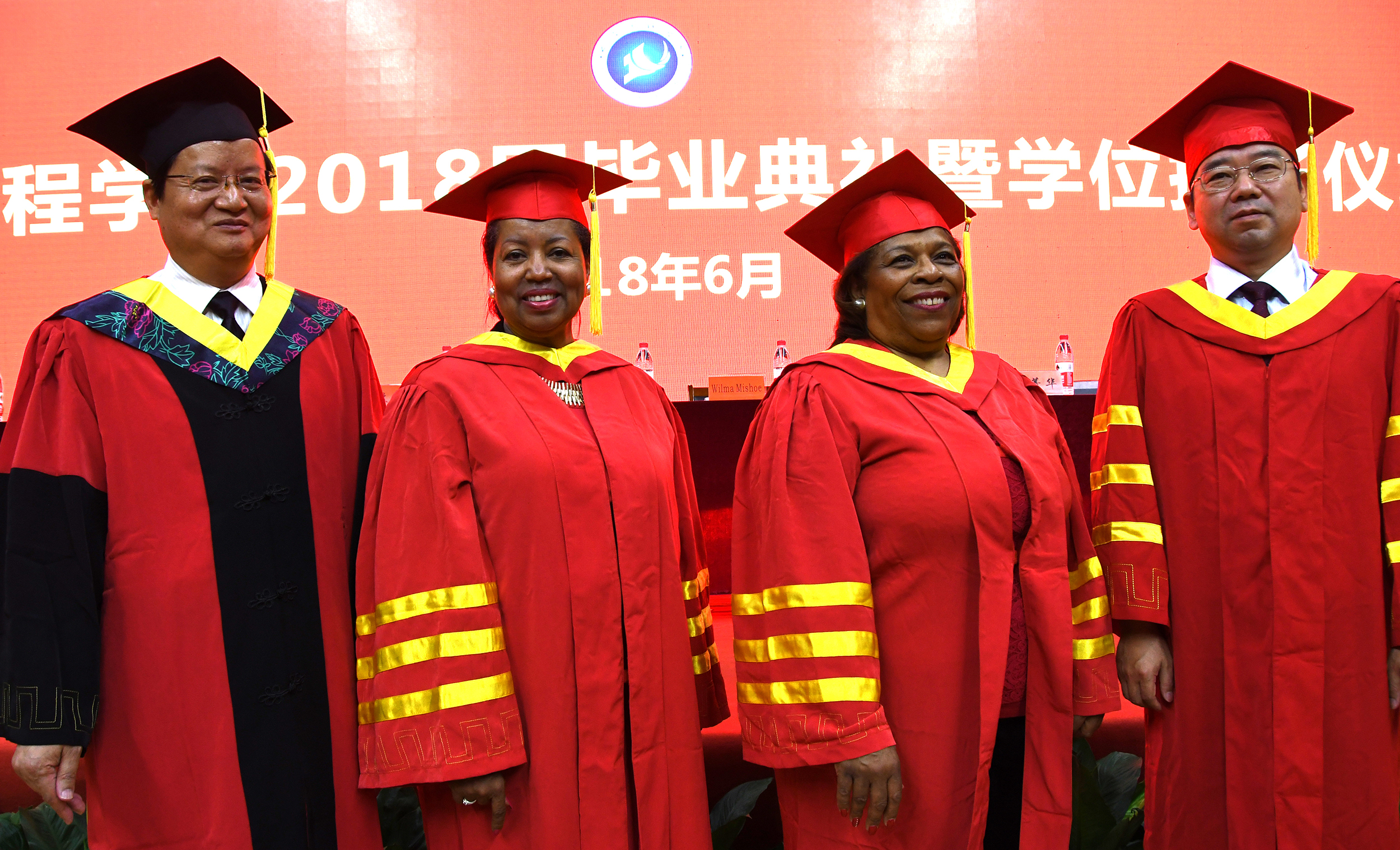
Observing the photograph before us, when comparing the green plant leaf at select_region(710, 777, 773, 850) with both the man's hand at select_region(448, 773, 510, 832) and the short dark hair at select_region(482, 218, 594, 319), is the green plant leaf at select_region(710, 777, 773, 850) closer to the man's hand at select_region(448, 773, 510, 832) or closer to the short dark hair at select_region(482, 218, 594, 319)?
the man's hand at select_region(448, 773, 510, 832)

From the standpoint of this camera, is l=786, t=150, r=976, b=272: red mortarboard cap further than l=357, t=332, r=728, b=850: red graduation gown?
Yes

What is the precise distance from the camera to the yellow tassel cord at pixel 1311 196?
2059mm

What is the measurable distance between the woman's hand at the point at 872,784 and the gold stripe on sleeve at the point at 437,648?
63 centimetres

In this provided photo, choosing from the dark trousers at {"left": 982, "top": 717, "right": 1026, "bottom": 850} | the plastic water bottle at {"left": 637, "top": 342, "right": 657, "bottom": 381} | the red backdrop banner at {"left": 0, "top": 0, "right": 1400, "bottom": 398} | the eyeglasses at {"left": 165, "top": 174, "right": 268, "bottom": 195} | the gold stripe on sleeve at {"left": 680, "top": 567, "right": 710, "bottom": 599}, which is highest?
the red backdrop banner at {"left": 0, "top": 0, "right": 1400, "bottom": 398}

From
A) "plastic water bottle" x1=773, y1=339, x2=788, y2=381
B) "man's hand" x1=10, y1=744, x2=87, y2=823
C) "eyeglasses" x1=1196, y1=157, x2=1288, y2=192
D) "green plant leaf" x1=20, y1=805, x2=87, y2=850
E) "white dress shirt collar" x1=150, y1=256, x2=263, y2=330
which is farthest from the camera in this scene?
"plastic water bottle" x1=773, y1=339, x2=788, y2=381

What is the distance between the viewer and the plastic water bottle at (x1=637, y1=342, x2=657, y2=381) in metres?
4.20

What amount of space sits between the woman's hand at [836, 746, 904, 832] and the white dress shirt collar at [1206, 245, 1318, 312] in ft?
3.89

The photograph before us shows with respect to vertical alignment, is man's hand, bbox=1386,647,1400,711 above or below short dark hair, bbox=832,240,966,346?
below

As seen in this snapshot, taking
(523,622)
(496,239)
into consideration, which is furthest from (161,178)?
(523,622)

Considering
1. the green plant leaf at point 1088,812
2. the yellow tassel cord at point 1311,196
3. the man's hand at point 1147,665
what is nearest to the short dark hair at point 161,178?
the man's hand at point 1147,665

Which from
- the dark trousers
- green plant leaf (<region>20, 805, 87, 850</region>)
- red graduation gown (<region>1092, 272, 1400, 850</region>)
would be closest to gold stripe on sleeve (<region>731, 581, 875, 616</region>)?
the dark trousers

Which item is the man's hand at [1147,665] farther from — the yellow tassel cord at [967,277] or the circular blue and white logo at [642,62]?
the circular blue and white logo at [642,62]

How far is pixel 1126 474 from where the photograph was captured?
2.00 m

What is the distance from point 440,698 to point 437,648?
0.08 metres
